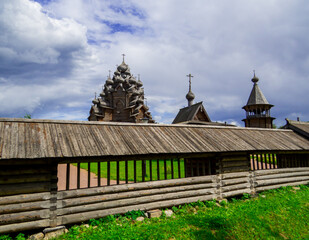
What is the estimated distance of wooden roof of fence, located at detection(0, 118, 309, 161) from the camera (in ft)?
23.9

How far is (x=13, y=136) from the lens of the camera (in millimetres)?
7457

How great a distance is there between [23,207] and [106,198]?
8.87 ft

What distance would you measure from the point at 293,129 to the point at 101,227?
1574 centimetres

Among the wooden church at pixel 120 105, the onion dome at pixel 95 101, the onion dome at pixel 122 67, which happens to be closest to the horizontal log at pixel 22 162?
the wooden church at pixel 120 105

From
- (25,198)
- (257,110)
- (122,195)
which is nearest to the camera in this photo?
(25,198)

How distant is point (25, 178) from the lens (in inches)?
283

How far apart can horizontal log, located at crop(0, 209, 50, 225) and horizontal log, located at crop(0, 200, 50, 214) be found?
0.39 feet

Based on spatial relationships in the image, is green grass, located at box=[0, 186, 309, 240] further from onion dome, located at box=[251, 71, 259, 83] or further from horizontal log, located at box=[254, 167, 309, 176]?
onion dome, located at box=[251, 71, 259, 83]

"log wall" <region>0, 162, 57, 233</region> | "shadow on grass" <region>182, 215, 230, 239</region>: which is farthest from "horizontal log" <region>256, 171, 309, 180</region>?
"log wall" <region>0, 162, 57, 233</region>

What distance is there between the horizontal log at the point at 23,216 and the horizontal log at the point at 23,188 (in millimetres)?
664

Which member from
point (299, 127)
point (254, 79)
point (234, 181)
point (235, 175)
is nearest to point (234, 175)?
point (235, 175)

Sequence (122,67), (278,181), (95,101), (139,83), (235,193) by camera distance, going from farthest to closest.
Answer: (139,83) < (122,67) < (95,101) < (278,181) < (235,193)

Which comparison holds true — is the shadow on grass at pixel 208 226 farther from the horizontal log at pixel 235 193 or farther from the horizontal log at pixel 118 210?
the horizontal log at pixel 235 193

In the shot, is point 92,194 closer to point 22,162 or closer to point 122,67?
point 22,162
